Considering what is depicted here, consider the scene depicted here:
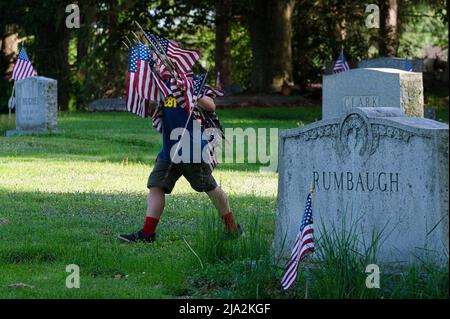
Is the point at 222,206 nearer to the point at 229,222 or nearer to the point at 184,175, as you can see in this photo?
the point at 229,222

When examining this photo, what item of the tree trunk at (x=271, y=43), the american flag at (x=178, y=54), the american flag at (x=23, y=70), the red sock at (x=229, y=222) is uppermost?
the tree trunk at (x=271, y=43)

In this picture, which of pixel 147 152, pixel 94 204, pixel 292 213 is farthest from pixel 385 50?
pixel 292 213

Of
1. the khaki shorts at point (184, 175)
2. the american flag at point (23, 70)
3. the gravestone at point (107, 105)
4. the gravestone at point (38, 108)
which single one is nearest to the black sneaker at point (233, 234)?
the khaki shorts at point (184, 175)

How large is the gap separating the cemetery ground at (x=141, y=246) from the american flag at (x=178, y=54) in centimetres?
140

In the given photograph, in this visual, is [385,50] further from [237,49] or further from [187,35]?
[237,49]

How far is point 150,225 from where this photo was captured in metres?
9.23

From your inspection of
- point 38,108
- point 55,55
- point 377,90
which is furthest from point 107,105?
point 377,90

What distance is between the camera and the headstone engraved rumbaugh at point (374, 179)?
6895 millimetres

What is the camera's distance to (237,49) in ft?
172

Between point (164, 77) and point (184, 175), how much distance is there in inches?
37.5

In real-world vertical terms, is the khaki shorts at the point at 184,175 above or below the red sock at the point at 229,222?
above

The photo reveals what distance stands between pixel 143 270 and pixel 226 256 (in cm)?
71

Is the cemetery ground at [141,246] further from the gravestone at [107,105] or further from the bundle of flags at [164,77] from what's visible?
the gravestone at [107,105]

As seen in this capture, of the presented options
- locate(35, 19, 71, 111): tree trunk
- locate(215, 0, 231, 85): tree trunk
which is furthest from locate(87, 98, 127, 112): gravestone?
locate(215, 0, 231, 85): tree trunk
